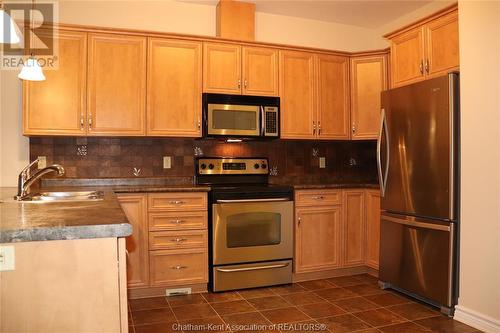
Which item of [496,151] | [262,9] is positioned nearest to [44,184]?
[262,9]

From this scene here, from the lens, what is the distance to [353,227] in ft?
12.4

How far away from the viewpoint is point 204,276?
3271mm

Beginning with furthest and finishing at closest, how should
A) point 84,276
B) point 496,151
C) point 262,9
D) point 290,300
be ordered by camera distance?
point 262,9, point 290,300, point 496,151, point 84,276

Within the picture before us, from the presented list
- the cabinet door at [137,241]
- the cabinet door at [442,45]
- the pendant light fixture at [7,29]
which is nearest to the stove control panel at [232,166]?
the cabinet door at [137,241]

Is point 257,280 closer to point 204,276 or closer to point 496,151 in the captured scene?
point 204,276

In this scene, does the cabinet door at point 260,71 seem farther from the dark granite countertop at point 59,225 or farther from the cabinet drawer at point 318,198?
the dark granite countertop at point 59,225

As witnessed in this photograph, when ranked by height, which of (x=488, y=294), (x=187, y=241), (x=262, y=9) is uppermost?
(x=262, y=9)

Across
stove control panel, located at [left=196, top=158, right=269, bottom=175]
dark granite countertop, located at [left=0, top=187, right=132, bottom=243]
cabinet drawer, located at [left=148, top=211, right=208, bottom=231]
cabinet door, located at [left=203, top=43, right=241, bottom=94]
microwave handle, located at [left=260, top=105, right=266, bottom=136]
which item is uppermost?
cabinet door, located at [left=203, top=43, right=241, bottom=94]

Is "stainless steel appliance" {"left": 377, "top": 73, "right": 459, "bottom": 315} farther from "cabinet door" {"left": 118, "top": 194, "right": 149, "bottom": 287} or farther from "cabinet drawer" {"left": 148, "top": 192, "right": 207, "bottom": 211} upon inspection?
"cabinet door" {"left": 118, "top": 194, "right": 149, "bottom": 287}

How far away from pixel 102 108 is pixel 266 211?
5.46 ft

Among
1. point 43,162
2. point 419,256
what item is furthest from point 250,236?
point 43,162

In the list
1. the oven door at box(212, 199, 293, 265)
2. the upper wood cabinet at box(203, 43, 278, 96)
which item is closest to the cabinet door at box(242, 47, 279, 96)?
the upper wood cabinet at box(203, 43, 278, 96)

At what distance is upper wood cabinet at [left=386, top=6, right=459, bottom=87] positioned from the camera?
2.87 meters

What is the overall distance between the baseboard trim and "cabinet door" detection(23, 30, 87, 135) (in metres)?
3.18
